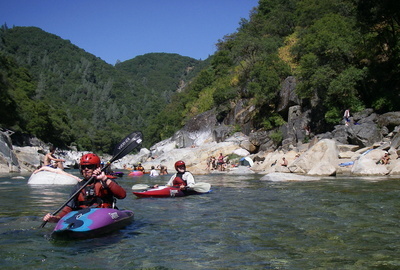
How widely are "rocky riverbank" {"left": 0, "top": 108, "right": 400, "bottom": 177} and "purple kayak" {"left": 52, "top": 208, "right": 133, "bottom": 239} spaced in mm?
11284

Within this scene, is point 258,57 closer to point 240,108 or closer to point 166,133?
point 240,108

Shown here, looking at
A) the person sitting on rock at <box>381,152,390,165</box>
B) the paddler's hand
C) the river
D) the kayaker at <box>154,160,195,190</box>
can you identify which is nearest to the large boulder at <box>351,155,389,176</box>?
the person sitting on rock at <box>381,152,390,165</box>

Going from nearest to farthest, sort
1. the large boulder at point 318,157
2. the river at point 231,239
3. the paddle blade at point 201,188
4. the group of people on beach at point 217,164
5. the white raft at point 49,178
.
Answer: the river at point 231,239 < the paddle blade at point 201,188 < the white raft at point 49,178 < the large boulder at point 318,157 < the group of people on beach at point 217,164

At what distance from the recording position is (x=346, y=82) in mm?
20953

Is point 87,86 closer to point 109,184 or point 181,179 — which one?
point 181,179

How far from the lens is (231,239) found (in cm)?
449

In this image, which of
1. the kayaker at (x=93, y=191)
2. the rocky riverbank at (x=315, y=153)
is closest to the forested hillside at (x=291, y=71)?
the rocky riverbank at (x=315, y=153)

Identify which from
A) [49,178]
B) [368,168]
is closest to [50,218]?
[49,178]

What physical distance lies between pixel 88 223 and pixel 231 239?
5.82 ft

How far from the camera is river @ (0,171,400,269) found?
3496mm

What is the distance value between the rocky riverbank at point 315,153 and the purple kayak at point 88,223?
11284mm

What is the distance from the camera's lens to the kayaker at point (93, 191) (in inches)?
195

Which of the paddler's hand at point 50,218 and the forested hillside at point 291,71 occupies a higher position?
the forested hillside at point 291,71

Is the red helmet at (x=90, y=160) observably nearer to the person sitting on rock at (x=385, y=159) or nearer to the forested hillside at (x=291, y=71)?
the person sitting on rock at (x=385, y=159)
